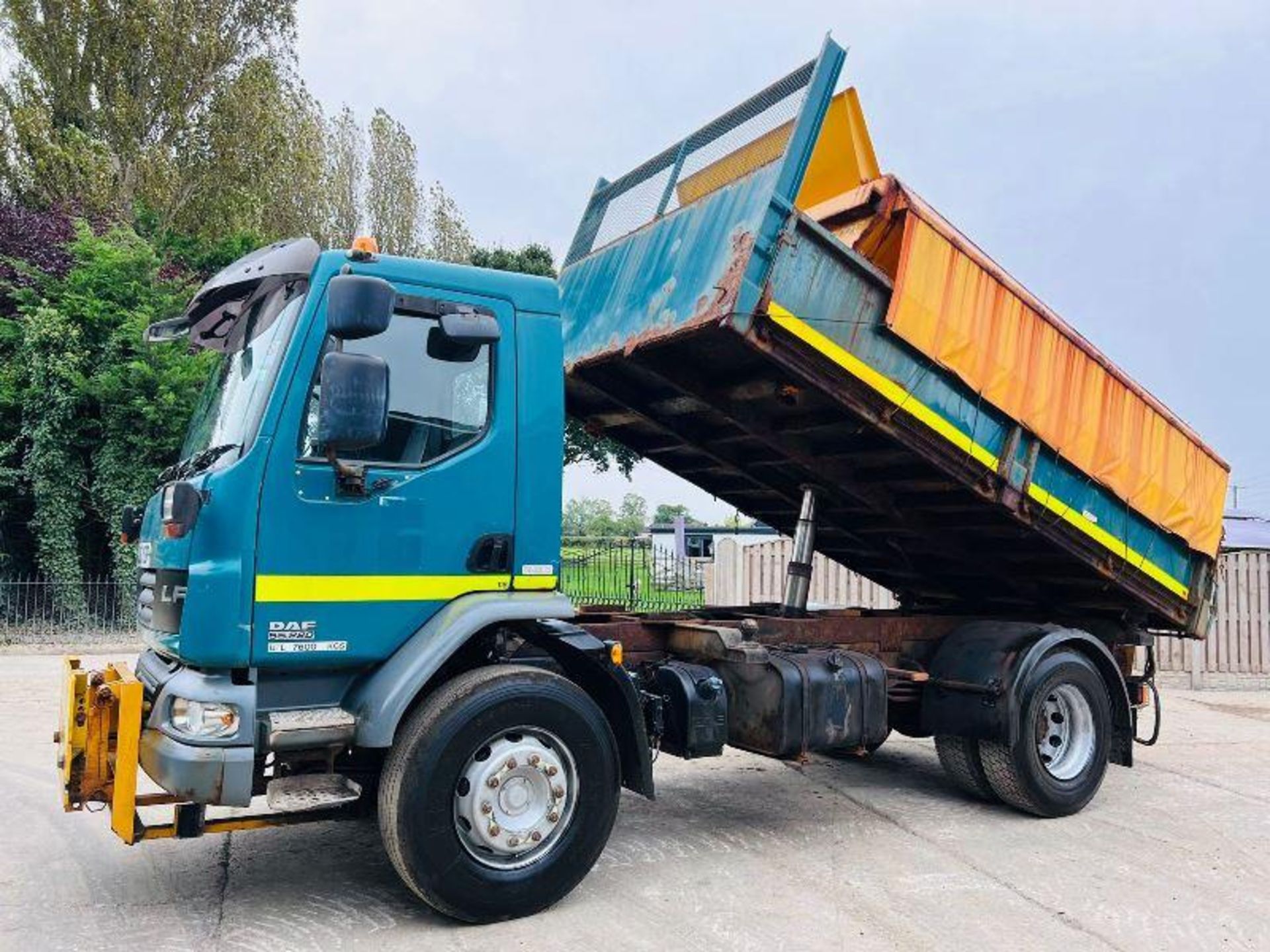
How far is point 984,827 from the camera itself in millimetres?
5758

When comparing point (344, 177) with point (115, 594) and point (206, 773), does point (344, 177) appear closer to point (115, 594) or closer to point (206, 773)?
point (115, 594)

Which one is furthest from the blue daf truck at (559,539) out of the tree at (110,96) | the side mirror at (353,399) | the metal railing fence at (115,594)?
the tree at (110,96)

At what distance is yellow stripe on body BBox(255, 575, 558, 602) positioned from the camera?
12.7ft

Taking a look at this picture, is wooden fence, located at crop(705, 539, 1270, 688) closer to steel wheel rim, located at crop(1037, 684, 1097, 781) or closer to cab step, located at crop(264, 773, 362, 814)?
steel wheel rim, located at crop(1037, 684, 1097, 781)

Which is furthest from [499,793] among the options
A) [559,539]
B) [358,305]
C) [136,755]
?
[358,305]

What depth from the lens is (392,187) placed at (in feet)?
102

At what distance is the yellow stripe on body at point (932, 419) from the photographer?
4836 mm

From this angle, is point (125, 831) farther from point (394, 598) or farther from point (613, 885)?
point (613, 885)

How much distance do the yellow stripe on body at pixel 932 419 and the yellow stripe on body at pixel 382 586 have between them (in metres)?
1.73

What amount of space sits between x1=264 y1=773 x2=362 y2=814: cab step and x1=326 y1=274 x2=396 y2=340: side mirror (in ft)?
5.85

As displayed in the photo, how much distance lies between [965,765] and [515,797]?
3270mm

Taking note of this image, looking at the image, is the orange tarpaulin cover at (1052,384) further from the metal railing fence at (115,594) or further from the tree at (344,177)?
the tree at (344,177)

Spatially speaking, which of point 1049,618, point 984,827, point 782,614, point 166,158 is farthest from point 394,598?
point 166,158

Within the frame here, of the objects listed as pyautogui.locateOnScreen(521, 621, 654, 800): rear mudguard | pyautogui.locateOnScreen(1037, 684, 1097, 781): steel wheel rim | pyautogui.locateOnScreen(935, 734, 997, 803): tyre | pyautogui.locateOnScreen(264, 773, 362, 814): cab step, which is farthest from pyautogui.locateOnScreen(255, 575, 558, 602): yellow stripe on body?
pyautogui.locateOnScreen(1037, 684, 1097, 781): steel wheel rim
